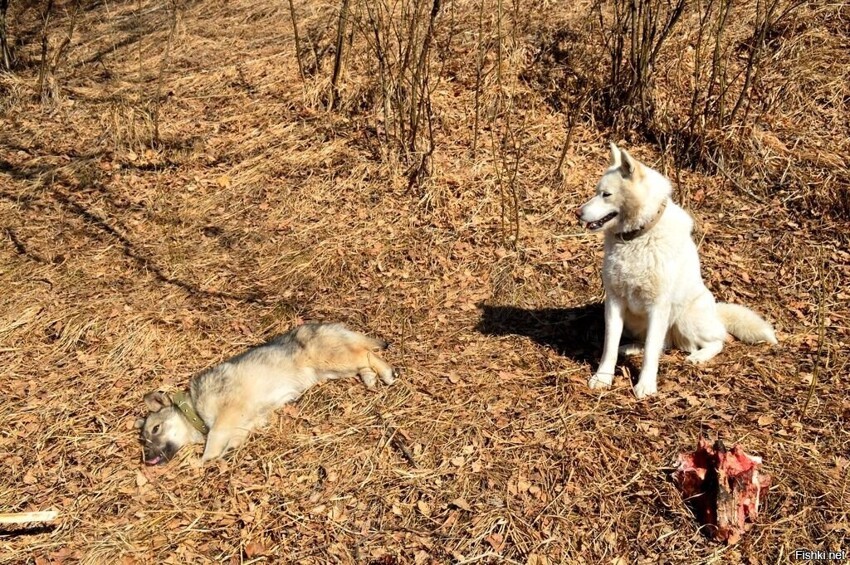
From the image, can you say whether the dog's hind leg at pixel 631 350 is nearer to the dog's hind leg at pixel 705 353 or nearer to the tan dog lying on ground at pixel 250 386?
the dog's hind leg at pixel 705 353

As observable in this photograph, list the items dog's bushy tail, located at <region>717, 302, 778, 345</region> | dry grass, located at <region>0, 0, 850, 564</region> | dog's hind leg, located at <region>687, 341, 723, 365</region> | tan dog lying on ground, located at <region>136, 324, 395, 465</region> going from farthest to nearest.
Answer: dog's bushy tail, located at <region>717, 302, 778, 345</region> < dog's hind leg, located at <region>687, 341, 723, 365</region> < tan dog lying on ground, located at <region>136, 324, 395, 465</region> < dry grass, located at <region>0, 0, 850, 564</region>

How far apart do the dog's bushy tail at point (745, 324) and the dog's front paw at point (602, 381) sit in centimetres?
106

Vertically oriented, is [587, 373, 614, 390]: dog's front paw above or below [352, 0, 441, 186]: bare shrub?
below

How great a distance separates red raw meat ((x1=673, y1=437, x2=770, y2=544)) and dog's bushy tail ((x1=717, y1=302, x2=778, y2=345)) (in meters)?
1.58

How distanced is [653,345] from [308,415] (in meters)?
2.44

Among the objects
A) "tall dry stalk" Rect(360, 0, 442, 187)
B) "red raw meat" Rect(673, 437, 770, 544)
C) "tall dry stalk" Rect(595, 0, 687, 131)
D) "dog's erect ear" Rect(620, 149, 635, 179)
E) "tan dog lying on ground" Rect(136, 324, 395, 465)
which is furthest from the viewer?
"tall dry stalk" Rect(595, 0, 687, 131)

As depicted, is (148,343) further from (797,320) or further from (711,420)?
(797,320)

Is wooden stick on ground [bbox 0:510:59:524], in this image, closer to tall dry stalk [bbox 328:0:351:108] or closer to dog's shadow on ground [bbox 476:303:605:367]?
dog's shadow on ground [bbox 476:303:605:367]

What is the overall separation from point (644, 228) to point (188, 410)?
11.0 feet

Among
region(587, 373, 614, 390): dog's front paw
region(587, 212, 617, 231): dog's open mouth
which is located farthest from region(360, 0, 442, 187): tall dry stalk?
region(587, 373, 614, 390): dog's front paw

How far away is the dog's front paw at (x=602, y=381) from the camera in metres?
5.11

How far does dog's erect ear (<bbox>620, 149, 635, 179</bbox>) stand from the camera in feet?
15.4

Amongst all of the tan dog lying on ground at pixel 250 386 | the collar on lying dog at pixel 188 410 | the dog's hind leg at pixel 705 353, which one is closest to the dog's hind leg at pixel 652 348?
the dog's hind leg at pixel 705 353

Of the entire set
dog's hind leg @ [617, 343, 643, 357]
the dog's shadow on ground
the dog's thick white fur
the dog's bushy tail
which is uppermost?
the dog's thick white fur
